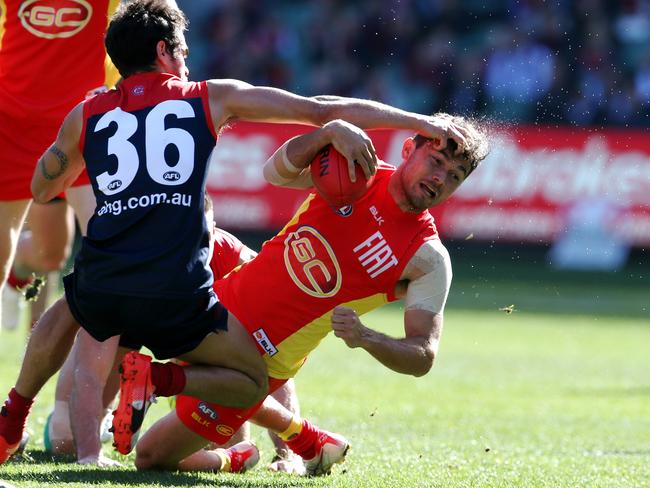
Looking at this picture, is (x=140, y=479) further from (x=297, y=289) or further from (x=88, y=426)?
(x=297, y=289)

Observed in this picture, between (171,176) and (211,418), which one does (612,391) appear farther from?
(171,176)

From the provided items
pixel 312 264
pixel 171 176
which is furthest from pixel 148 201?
pixel 312 264

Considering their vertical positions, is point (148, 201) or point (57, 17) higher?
point (57, 17)

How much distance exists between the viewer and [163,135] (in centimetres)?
459

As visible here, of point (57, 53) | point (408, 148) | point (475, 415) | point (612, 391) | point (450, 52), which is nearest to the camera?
point (408, 148)

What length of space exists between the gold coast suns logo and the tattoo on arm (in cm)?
103

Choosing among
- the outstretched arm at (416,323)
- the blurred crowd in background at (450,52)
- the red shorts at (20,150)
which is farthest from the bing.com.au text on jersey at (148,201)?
the blurred crowd in background at (450,52)

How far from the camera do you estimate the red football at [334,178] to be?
4777 millimetres

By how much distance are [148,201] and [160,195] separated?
0.05 metres

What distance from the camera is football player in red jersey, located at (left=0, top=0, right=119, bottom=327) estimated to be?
238 inches

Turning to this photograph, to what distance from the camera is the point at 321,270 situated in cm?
517

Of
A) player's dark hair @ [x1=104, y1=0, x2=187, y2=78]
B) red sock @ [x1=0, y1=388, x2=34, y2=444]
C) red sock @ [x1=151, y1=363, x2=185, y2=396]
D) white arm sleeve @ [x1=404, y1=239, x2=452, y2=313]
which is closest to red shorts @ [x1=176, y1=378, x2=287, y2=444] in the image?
red sock @ [x1=151, y1=363, x2=185, y2=396]

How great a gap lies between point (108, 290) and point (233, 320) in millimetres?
589

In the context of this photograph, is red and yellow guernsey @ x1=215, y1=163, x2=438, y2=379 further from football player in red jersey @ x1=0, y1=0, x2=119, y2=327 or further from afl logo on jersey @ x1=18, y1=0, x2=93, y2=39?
afl logo on jersey @ x1=18, y1=0, x2=93, y2=39
